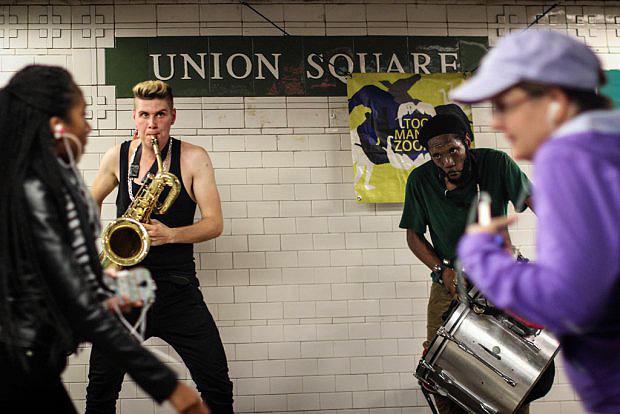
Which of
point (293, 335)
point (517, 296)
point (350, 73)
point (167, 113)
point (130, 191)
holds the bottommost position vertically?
point (293, 335)

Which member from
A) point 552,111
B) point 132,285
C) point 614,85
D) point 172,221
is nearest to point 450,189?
point 172,221

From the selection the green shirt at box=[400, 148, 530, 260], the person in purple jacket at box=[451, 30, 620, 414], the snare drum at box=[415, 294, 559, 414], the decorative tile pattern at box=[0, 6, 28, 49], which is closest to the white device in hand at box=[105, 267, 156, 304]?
the person in purple jacket at box=[451, 30, 620, 414]

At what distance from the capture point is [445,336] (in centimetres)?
393

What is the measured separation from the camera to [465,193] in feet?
14.4

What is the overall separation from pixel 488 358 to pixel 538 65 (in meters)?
2.49

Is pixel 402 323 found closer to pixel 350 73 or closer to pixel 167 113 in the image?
pixel 350 73

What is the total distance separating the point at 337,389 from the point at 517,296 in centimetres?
402

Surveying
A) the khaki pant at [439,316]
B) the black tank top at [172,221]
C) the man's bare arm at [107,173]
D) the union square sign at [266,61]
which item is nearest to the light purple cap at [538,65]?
the black tank top at [172,221]

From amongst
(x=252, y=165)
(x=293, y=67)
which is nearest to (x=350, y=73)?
(x=293, y=67)

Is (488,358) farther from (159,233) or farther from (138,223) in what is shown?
(138,223)

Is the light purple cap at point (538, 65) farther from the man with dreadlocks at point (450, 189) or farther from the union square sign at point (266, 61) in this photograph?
the union square sign at point (266, 61)

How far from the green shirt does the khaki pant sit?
22cm

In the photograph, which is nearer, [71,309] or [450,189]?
[71,309]

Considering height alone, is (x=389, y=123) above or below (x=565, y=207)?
above
